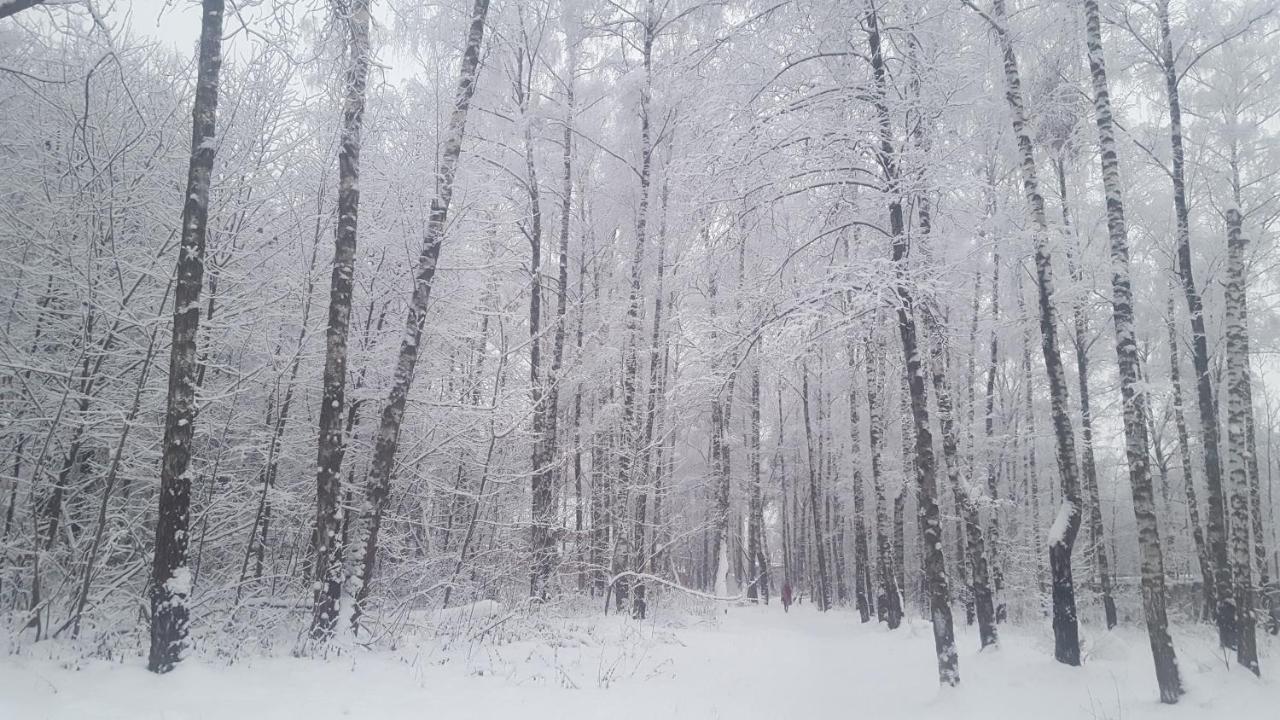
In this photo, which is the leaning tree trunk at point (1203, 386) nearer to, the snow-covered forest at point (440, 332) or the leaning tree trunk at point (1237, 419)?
the snow-covered forest at point (440, 332)

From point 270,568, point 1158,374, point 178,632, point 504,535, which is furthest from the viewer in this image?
point 1158,374

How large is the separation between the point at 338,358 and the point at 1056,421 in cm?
936

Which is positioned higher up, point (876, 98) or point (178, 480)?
point (876, 98)

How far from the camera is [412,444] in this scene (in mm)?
10859

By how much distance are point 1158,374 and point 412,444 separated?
22.0 metres

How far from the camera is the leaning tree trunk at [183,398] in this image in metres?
5.52

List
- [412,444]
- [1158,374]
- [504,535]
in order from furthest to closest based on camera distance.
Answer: [1158,374]
[504,535]
[412,444]

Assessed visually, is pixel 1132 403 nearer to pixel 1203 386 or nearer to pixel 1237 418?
pixel 1237 418

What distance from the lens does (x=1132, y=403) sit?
7.89 meters

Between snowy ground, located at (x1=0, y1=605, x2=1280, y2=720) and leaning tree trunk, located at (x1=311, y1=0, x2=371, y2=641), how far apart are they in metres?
0.84

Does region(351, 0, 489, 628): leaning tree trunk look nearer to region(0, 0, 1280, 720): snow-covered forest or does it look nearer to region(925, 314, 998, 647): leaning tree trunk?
region(0, 0, 1280, 720): snow-covered forest

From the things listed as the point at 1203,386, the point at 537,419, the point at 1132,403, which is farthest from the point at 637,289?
the point at 1203,386

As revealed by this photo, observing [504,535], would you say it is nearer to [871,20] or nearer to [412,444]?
[412,444]

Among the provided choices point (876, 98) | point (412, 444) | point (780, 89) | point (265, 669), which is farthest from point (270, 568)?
point (876, 98)
